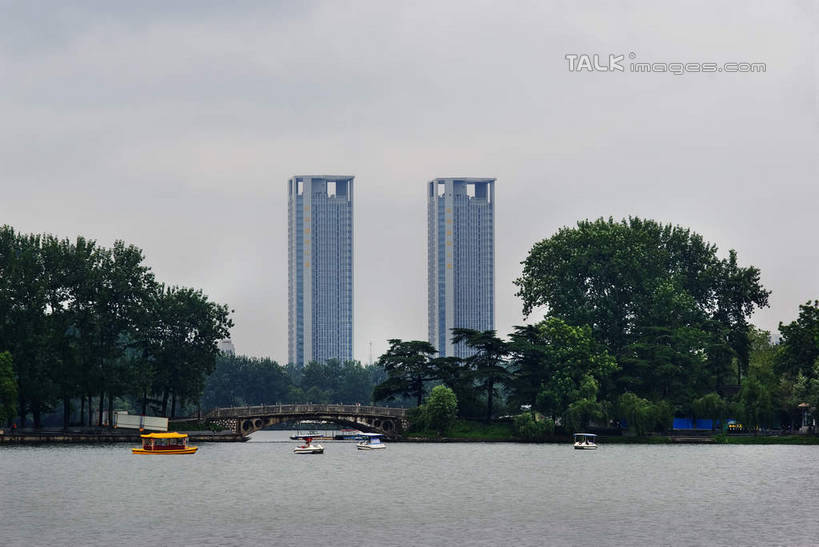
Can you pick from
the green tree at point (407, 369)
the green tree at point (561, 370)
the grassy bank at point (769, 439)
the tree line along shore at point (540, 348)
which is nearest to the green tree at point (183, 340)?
the tree line along shore at point (540, 348)

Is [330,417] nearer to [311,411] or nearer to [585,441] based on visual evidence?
[311,411]

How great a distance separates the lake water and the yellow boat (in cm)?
146

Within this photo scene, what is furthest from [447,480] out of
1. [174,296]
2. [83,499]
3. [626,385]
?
[174,296]

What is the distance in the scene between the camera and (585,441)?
444 feet

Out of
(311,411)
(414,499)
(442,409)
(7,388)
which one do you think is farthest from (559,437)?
(414,499)

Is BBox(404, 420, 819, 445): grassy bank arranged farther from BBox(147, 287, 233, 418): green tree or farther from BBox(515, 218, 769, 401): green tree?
BBox(147, 287, 233, 418): green tree

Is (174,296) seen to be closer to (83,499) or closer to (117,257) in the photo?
(117,257)

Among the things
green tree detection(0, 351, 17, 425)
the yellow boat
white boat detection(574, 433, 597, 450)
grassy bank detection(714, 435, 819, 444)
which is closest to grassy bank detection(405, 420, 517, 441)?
white boat detection(574, 433, 597, 450)

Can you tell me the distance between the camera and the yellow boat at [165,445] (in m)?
123

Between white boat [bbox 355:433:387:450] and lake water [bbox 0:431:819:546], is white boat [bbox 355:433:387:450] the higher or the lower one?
the higher one

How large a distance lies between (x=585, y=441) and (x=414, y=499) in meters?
59.5

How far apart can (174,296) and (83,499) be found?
260ft

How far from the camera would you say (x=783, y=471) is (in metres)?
100

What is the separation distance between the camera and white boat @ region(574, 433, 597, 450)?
437ft
